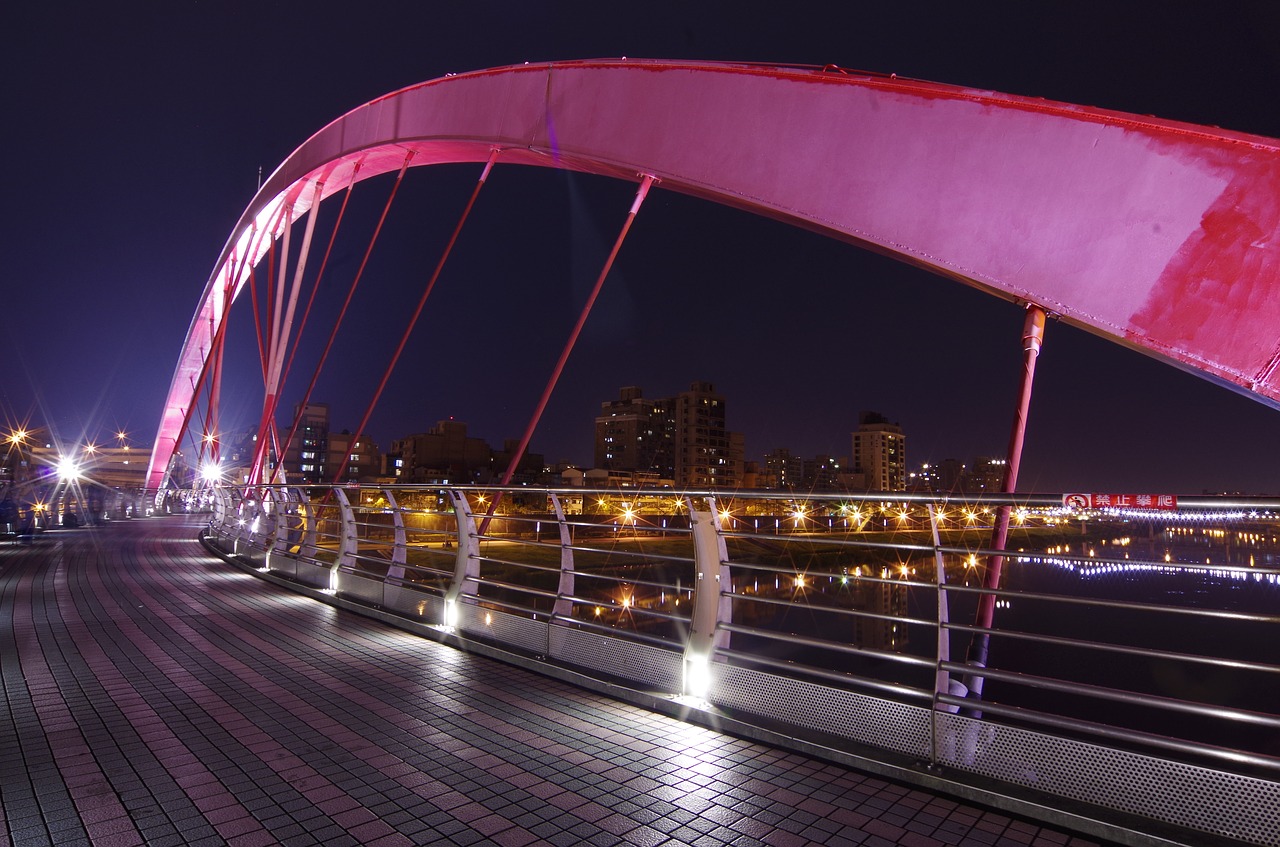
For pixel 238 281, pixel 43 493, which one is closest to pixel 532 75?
pixel 238 281

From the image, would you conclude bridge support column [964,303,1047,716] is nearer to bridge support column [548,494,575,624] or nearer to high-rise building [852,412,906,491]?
bridge support column [548,494,575,624]

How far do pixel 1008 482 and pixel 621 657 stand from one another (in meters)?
2.60

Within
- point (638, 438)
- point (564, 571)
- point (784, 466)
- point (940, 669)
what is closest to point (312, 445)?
point (638, 438)

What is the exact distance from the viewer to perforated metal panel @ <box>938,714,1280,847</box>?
2.57 metres

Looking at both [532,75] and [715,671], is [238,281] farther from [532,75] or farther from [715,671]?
[715,671]

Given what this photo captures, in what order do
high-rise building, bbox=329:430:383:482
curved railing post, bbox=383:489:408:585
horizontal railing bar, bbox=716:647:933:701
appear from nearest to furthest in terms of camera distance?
horizontal railing bar, bbox=716:647:933:701, curved railing post, bbox=383:489:408:585, high-rise building, bbox=329:430:383:482

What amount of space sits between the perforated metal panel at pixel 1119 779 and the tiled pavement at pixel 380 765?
0.25 meters

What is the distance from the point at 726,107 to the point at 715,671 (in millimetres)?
4524

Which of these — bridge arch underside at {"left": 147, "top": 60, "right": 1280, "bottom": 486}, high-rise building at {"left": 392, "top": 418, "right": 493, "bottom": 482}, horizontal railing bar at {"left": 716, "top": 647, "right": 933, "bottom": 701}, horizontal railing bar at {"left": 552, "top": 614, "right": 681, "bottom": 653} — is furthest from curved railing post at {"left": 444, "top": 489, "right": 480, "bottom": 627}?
high-rise building at {"left": 392, "top": 418, "right": 493, "bottom": 482}

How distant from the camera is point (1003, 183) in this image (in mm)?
4539

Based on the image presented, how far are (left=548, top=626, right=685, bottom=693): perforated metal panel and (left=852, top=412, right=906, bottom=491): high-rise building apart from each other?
104872 mm

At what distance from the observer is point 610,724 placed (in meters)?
4.12

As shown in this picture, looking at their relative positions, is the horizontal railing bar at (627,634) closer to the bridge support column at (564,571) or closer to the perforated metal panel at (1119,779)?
the bridge support column at (564,571)

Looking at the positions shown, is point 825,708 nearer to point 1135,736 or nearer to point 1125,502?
point 1135,736
